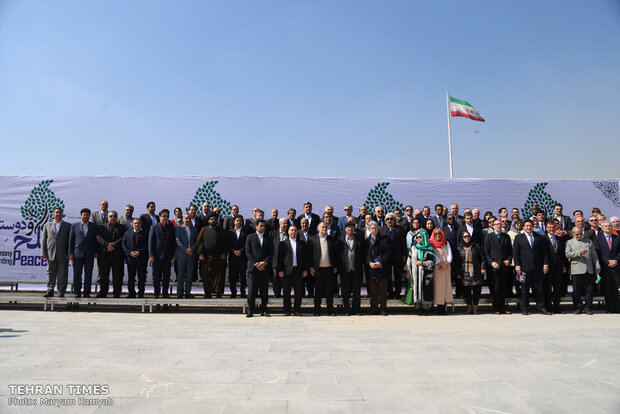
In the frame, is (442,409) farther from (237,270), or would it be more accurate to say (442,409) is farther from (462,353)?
(237,270)

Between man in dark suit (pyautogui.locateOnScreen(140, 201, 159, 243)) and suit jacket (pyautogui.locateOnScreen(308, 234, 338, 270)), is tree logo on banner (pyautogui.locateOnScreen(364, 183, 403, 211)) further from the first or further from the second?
man in dark suit (pyautogui.locateOnScreen(140, 201, 159, 243))

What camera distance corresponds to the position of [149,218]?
854 cm

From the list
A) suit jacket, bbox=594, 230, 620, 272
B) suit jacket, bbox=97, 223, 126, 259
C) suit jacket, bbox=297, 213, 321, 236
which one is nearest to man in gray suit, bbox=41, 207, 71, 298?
suit jacket, bbox=97, 223, 126, 259

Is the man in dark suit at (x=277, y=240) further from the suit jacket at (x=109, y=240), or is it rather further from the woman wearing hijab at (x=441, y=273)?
the suit jacket at (x=109, y=240)

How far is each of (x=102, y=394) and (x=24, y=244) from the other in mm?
7556

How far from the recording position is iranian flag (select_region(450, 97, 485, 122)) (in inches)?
609

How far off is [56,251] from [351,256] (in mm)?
5807

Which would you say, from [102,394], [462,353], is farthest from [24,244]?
[462,353]

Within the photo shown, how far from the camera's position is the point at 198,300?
7.54 m

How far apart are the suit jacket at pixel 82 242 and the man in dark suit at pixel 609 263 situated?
10011 mm

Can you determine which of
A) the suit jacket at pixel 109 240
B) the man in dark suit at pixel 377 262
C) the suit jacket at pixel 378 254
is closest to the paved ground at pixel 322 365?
the man in dark suit at pixel 377 262

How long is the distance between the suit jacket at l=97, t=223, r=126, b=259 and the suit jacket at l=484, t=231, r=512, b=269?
7.24m

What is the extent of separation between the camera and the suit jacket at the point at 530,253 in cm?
764

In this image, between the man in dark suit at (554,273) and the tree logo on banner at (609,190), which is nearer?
the man in dark suit at (554,273)
